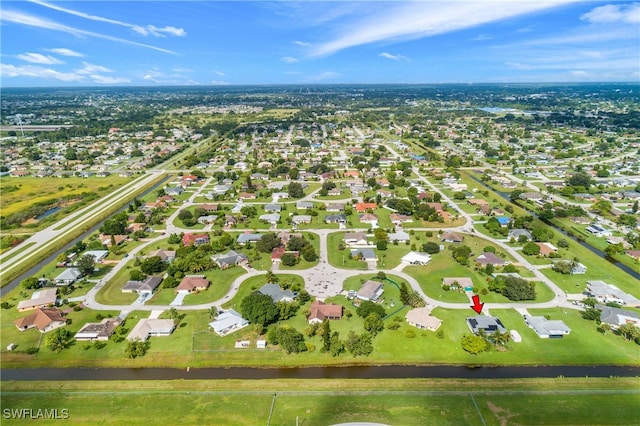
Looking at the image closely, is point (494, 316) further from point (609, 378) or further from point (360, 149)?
point (360, 149)

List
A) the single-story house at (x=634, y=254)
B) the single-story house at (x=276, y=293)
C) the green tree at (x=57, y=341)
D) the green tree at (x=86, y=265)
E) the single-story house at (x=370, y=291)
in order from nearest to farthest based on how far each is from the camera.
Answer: the green tree at (x=57, y=341) < the single-story house at (x=276, y=293) < the single-story house at (x=370, y=291) < the green tree at (x=86, y=265) < the single-story house at (x=634, y=254)

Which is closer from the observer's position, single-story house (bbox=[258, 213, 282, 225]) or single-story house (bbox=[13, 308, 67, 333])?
single-story house (bbox=[13, 308, 67, 333])

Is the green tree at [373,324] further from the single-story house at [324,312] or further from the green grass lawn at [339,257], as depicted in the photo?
the green grass lawn at [339,257]

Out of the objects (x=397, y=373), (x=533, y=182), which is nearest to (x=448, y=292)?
(x=397, y=373)

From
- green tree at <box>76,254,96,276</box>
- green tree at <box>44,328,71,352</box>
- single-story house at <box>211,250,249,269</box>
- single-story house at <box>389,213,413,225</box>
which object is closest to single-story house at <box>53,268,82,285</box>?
green tree at <box>76,254,96,276</box>

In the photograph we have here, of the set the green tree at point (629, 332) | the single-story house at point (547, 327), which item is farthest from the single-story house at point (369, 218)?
the green tree at point (629, 332)

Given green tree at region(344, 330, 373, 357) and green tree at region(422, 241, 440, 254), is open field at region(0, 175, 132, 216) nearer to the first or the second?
green tree at region(422, 241, 440, 254)

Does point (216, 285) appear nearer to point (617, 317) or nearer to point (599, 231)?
point (617, 317)

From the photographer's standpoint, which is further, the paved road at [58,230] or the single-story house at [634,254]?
the paved road at [58,230]
